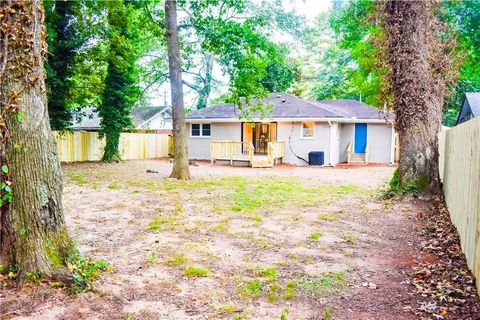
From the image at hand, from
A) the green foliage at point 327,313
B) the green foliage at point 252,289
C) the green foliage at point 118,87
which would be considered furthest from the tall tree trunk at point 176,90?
the green foliage at point 327,313

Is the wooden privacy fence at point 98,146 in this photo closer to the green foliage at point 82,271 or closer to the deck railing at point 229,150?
the deck railing at point 229,150

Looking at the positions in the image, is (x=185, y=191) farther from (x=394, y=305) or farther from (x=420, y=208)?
(x=394, y=305)

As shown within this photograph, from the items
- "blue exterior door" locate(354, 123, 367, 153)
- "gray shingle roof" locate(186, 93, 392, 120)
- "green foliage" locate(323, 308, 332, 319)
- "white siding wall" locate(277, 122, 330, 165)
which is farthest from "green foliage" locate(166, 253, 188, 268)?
"blue exterior door" locate(354, 123, 367, 153)

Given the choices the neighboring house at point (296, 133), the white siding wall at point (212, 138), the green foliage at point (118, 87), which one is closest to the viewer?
the green foliage at point (118, 87)

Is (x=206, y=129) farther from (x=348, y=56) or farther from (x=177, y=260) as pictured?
(x=177, y=260)

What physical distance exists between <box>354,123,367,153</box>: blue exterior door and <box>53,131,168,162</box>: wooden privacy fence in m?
12.0

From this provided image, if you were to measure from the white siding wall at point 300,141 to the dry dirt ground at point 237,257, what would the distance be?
10.0 metres

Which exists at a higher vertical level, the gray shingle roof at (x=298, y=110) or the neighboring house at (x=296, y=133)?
the gray shingle roof at (x=298, y=110)

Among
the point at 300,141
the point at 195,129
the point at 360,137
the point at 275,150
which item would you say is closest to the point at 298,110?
the point at 300,141

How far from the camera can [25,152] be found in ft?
10.8

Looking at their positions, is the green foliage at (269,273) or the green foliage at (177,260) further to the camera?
the green foliage at (177,260)

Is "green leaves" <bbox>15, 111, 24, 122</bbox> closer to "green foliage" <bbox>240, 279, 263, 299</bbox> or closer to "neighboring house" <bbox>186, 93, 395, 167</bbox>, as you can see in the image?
"green foliage" <bbox>240, 279, 263, 299</bbox>

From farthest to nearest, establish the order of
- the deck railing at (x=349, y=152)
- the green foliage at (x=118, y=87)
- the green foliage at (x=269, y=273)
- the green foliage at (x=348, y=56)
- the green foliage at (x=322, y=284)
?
1. the deck railing at (x=349, y=152)
2. the green foliage at (x=118, y=87)
3. the green foliage at (x=348, y=56)
4. the green foliage at (x=269, y=273)
5. the green foliage at (x=322, y=284)

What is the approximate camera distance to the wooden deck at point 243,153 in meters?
18.4
